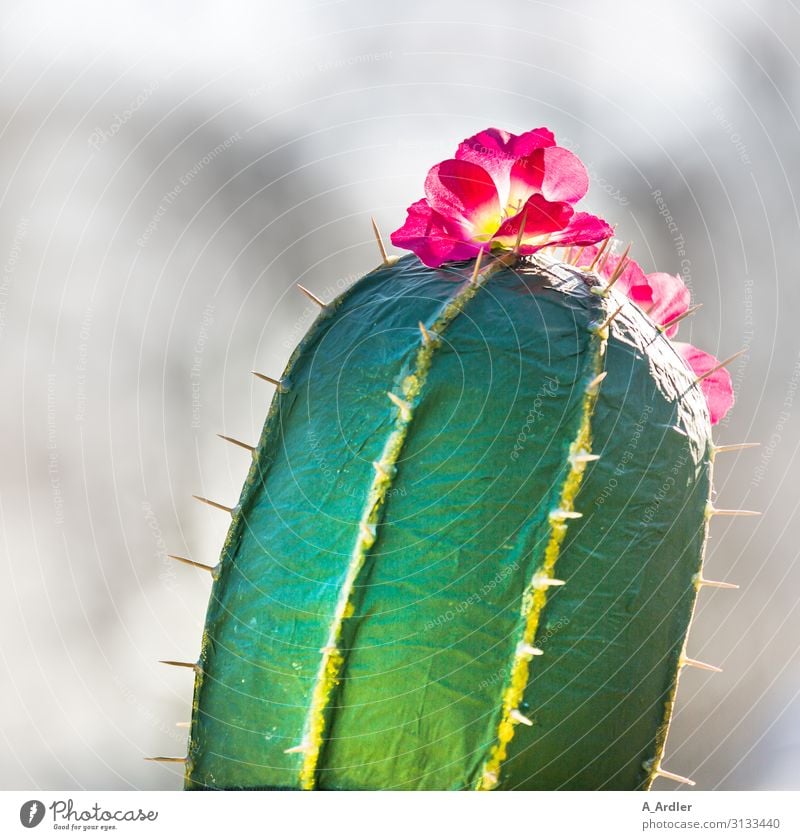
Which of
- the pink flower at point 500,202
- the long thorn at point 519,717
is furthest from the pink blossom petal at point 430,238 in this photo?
the long thorn at point 519,717

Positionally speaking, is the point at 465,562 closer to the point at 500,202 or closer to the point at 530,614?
the point at 530,614

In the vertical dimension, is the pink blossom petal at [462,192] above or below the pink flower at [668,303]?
above

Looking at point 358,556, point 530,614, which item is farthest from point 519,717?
point 358,556

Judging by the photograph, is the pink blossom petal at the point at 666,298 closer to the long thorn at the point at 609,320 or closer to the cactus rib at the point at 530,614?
the long thorn at the point at 609,320

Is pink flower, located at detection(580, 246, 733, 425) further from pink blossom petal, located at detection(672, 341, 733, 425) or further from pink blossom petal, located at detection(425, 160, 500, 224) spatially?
pink blossom petal, located at detection(425, 160, 500, 224)

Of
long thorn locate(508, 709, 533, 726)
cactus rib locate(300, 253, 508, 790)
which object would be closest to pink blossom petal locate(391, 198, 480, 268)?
cactus rib locate(300, 253, 508, 790)
